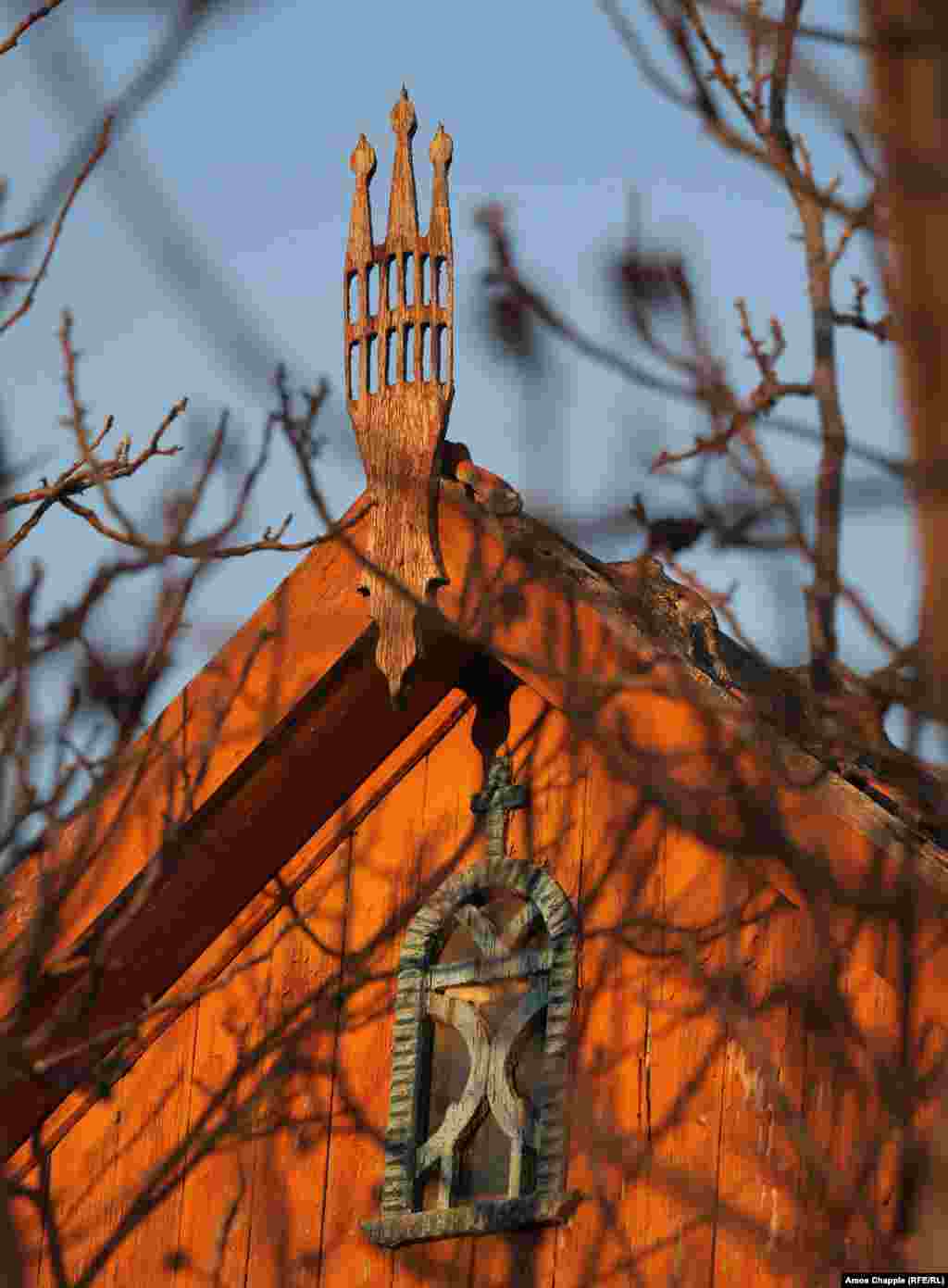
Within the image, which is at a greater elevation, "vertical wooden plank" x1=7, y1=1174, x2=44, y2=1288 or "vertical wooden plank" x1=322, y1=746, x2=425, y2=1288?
"vertical wooden plank" x1=322, y1=746, x2=425, y2=1288

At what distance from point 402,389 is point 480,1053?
1.45 metres

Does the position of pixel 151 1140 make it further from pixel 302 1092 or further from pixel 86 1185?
pixel 302 1092

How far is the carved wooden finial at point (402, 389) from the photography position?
4770 mm

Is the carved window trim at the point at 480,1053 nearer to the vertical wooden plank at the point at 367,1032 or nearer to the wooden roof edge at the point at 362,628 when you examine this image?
the vertical wooden plank at the point at 367,1032

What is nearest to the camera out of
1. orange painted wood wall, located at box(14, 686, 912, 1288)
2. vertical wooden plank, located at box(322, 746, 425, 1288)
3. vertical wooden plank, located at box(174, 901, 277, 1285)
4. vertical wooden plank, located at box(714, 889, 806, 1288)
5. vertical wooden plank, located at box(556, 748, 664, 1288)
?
vertical wooden plank, located at box(714, 889, 806, 1288)

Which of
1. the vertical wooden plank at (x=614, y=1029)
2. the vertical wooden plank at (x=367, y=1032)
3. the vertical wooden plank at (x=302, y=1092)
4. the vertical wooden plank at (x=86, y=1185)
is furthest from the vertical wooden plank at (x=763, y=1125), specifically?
the vertical wooden plank at (x=86, y=1185)

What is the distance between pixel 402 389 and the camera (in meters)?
4.81

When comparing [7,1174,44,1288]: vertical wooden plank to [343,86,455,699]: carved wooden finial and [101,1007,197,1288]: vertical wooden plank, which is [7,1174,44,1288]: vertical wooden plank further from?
[343,86,455,699]: carved wooden finial

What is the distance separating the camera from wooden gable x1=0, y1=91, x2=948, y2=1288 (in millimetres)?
4238

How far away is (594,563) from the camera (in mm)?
5094

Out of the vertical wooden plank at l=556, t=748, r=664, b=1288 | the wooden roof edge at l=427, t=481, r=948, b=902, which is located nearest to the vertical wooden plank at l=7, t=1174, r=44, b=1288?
the vertical wooden plank at l=556, t=748, r=664, b=1288

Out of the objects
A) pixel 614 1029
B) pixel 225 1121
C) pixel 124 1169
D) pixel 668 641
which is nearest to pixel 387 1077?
pixel 225 1121

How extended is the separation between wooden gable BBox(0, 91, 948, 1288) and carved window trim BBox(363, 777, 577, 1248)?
0.16ft

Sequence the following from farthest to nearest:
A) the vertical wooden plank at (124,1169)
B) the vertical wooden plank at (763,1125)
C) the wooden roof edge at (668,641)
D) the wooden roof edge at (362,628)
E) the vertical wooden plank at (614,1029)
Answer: the vertical wooden plank at (124,1169)
the wooden roof edge at (362,628)
the vertical wooden plank at (614,1029)
the vertical wooden plank at (763,1125)
the wooden roof edge at (668,641)
